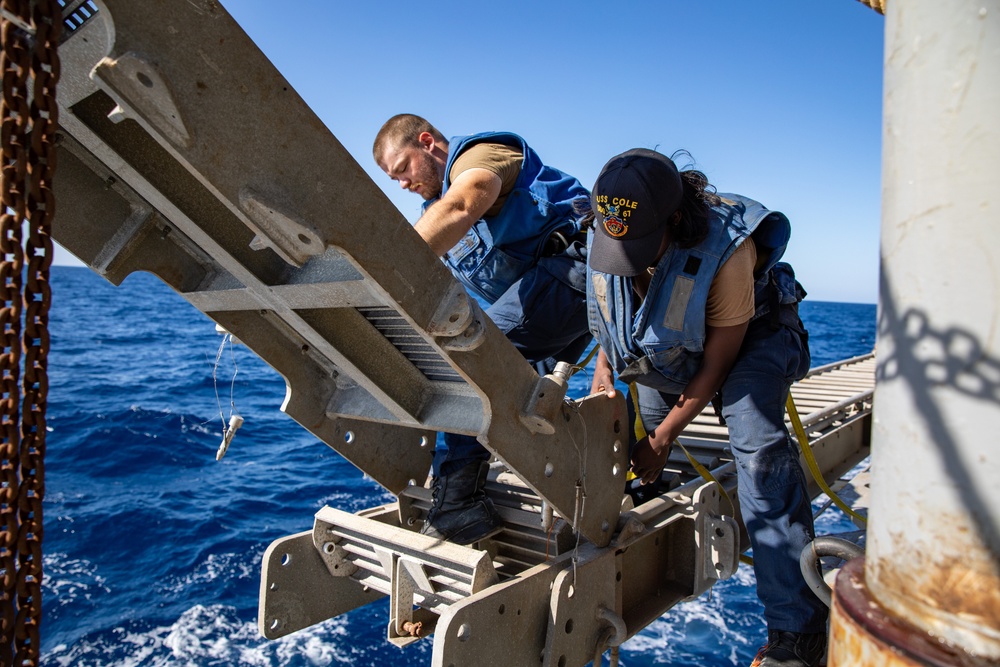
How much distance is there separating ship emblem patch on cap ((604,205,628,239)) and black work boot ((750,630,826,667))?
5.42 feet

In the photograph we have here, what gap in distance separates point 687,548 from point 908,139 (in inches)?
108

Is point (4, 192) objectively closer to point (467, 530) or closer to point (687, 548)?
point (467, 530)

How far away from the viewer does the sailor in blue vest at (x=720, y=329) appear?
110 inches

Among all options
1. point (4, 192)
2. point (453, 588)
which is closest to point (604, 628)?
point (453, 588)

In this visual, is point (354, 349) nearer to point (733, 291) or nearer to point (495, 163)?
point (495, 163)

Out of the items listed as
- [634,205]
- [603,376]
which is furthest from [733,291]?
[603,376]

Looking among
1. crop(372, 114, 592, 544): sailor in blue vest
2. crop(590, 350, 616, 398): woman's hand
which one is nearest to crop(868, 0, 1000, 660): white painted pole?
crop(372, 114, 592, 544): sailor in blue vest

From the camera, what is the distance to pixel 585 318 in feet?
12.3

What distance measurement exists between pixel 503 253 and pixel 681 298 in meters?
0.99

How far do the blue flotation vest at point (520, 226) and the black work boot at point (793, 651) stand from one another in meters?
1.97

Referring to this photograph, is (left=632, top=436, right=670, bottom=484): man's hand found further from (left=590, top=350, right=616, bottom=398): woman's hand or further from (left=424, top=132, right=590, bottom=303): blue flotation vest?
(left=424, top=132, right=590, bottom=303): blue flotation vest

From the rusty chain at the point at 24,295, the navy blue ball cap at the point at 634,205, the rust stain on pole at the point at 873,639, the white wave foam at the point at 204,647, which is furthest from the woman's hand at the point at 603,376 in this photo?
the white wave foam at the point at 204,647

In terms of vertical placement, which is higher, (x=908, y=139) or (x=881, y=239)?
(x=908, y=139)

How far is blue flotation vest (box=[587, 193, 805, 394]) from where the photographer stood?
2.90 metres
